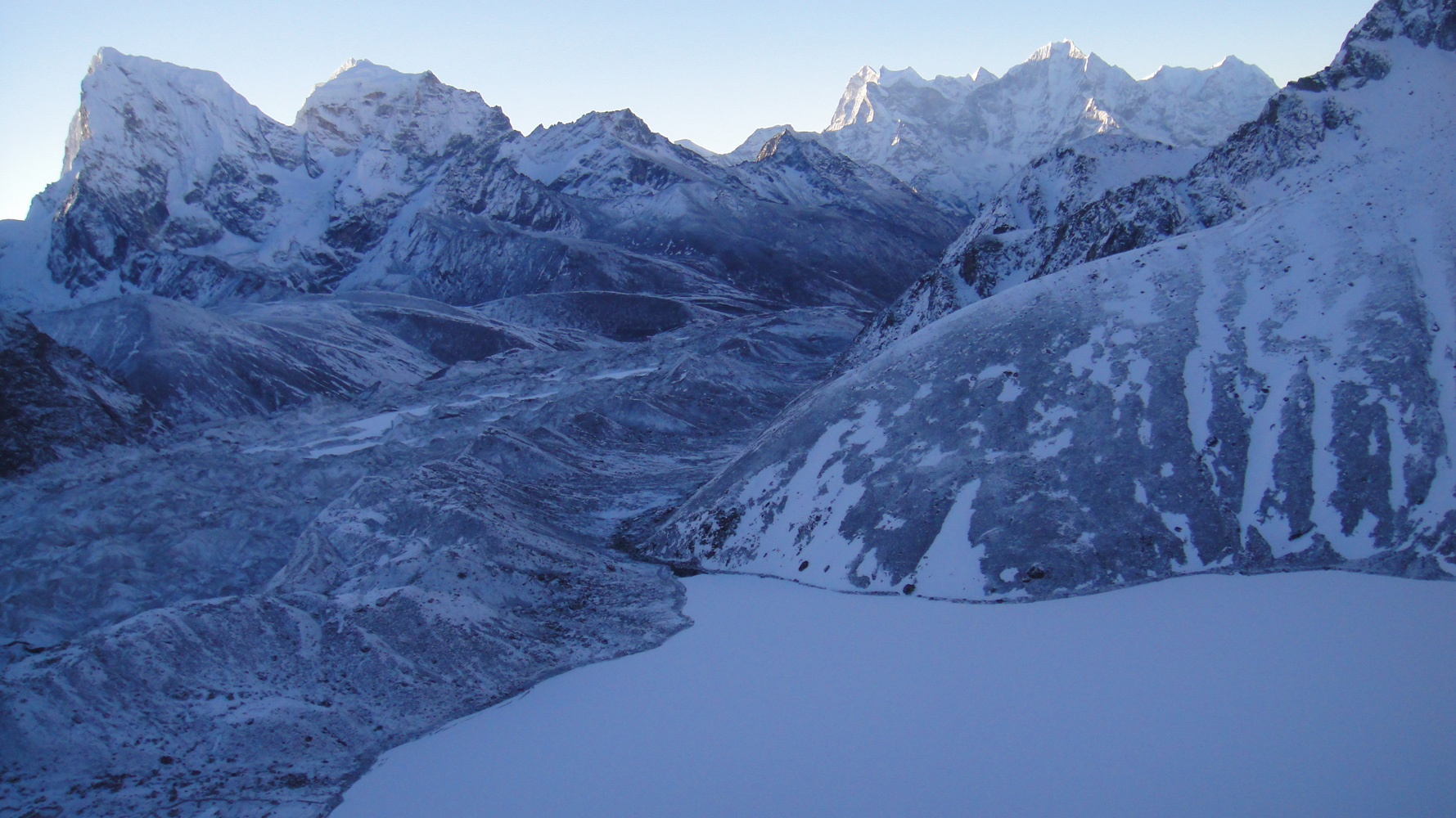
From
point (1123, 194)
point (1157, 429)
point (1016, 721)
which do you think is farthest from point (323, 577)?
point (1123, 194)

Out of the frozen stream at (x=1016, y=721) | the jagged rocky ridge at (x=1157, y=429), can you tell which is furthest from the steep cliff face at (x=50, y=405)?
the frozen stream at (x=1016, y=721)

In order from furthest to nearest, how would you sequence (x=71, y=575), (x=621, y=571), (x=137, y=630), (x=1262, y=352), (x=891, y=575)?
1. (x=71, y=575)
2. (x=621, y=571)
3. (x=1262, y=352)
4. (x=891, y=575)
5. (x=137, y=630)

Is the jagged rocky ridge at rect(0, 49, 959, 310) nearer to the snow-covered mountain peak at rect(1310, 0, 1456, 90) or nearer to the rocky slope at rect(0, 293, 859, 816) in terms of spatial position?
the rocky slope at rect(0, 293, 859, 816)

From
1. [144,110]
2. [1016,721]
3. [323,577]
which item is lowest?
[323,577]

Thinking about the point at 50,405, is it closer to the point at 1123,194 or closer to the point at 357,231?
the point at 1123,194

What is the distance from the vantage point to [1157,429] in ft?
92.7

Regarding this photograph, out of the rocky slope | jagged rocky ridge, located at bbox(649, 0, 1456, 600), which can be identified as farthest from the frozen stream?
the rocky slope

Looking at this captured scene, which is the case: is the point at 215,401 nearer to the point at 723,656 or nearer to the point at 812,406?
the point at 812,406

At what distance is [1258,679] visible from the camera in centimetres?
1780

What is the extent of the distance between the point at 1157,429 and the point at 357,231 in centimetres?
18261

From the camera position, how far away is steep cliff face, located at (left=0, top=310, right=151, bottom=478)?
55.1 meters

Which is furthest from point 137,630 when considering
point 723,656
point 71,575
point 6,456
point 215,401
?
point 215,401

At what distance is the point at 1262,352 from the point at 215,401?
83465 millimetres

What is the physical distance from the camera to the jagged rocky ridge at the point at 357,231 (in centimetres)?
15950
